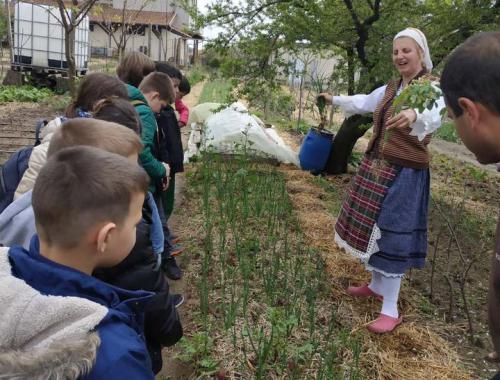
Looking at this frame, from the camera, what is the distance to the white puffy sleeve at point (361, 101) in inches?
120

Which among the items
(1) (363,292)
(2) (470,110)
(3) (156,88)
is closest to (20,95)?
(3) (156,88)

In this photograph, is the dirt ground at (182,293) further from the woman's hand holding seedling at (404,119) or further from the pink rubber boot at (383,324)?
the woman's hand holding seedling at (404,119)

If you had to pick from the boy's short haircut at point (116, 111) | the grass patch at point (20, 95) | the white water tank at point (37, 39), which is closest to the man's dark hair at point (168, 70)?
the boy's short haircut at point (116, 111)

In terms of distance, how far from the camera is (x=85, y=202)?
119cm

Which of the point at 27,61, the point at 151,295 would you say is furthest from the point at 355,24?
the point at 27,61

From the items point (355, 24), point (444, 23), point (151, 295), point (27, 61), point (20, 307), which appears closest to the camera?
point (20, 307)

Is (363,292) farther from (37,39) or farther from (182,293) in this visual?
(37,39)

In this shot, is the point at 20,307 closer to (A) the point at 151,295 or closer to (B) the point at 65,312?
(B) the point at 65,312

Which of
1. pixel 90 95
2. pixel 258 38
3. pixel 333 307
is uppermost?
pixel 258 38

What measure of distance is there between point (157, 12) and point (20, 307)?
32.5 metres

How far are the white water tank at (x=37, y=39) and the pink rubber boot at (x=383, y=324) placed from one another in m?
13.7

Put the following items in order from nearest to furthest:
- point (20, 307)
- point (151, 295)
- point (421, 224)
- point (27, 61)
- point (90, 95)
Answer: point (20, 307) < point (151, 295) < point (90, 95) < point (421, 224) < point (27, 61)

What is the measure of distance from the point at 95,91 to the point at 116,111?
211 millimetres

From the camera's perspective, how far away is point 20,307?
1.01 m
